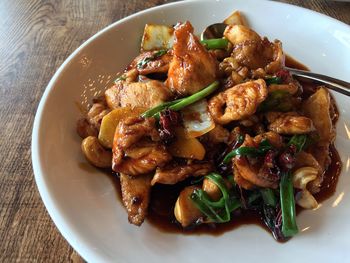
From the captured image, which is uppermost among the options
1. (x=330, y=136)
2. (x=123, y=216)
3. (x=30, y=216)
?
(x=330, y=136)

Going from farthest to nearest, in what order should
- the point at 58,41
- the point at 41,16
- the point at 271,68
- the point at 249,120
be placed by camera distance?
the point at 41,16 < the point at 58,41 < the point at 271,68 < the point at 249,120

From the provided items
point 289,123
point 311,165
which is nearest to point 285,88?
point 289,123

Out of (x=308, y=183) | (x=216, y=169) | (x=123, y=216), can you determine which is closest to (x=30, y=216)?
(x=123, y=216)

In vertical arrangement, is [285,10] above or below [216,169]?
above

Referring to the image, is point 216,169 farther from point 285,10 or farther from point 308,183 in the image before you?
point 285,10

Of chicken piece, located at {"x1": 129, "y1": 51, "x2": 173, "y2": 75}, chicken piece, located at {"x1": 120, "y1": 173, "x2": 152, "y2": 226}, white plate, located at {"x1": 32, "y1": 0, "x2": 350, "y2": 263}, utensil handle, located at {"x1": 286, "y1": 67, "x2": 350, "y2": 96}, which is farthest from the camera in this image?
chicken piece, located at {"x1": 129, "y1": 51, "x2": 173, "y2": 75}

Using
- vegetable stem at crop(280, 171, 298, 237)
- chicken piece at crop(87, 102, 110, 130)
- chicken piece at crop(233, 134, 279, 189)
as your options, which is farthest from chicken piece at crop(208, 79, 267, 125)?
chicken piece at crop(87, 102, 110, 130)

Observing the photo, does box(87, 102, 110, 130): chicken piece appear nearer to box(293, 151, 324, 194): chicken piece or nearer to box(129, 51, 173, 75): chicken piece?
box(129, 51, 173, 75): chicken piece
